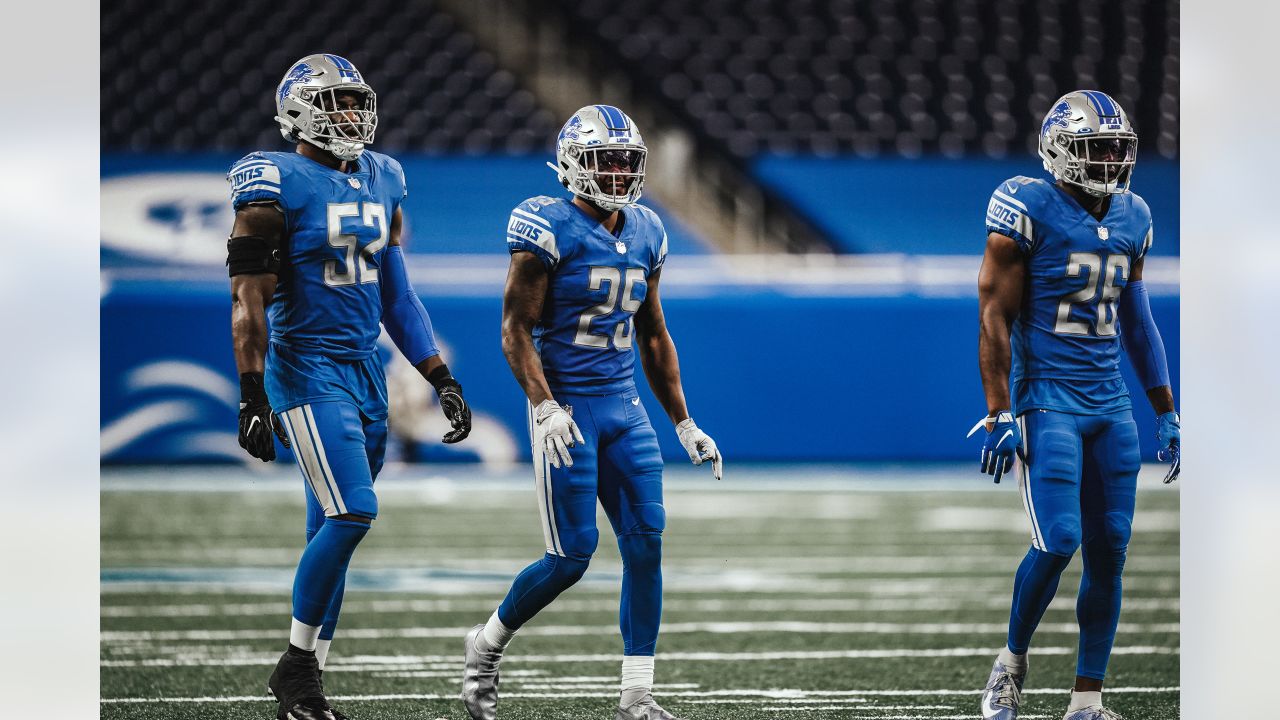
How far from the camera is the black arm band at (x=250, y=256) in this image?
2559mm

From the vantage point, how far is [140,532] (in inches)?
230

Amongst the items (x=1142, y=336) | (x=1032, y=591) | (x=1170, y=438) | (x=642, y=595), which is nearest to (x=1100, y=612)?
(x=1032, y=591)

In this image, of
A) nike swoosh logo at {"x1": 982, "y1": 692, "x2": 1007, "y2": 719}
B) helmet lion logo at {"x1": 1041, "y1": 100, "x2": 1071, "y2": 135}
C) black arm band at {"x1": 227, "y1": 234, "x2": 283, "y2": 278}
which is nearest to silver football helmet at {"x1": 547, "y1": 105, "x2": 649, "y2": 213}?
black arm band at {"x1": 227, "y1": 234, "x2": 283, "y2": 278}

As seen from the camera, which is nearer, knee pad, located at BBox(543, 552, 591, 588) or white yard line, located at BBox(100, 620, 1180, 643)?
knee pad, located at BBox(543, 552, 591, 588)

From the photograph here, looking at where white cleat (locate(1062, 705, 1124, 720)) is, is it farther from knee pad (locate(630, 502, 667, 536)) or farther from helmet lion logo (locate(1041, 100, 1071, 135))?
helmet lion logo (locate(1041, 100, 1071, 135))

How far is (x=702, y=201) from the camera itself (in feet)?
29.1

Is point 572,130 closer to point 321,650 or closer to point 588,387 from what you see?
point 588,387

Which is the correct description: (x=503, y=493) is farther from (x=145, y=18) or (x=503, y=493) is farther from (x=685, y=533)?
(x=145, y=18)

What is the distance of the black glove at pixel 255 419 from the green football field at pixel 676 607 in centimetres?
70

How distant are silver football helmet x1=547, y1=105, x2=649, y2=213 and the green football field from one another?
3.44 ft

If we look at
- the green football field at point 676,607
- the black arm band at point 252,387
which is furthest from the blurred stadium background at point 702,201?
the black arm band at point 252,387

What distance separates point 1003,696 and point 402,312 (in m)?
1.36

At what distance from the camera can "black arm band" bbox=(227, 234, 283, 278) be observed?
8.39 ft
